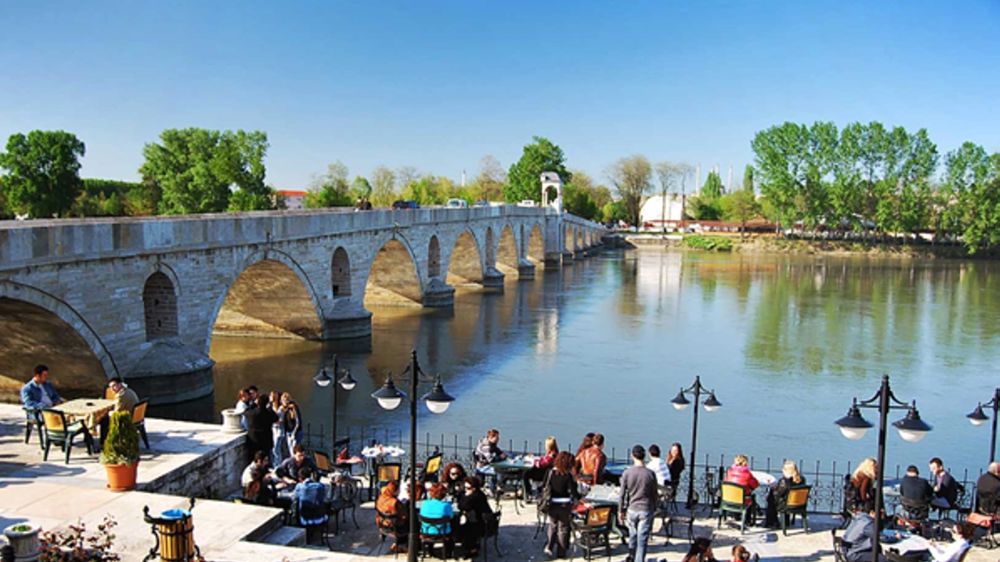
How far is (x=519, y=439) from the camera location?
15.6m

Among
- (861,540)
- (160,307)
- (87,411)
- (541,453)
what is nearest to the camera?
(861,540)

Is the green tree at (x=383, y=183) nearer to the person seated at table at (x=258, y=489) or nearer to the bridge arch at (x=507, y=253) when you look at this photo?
the bridge arch at (x=507, y=253)

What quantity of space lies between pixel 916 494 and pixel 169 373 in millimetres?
13347

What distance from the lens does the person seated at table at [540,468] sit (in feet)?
30.3

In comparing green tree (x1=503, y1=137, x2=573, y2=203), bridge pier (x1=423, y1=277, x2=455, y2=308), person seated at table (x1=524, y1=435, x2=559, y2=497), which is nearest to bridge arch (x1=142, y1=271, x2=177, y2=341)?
person seated at table (x1=524, y1=435, x2=559, y2=497)

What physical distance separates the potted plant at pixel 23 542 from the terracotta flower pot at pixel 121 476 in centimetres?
230

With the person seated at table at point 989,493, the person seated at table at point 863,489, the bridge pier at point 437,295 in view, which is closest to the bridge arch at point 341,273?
the bridge pier at point 437,295

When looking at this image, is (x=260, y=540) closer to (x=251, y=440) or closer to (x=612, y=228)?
(x=251, y=440)

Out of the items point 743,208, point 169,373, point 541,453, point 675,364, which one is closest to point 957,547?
point 541,453

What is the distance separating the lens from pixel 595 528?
7.71 metres

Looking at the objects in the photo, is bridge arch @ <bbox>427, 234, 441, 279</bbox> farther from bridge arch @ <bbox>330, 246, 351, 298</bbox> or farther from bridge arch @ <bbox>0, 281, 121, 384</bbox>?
bridge arch @ <bbox>0, 281, 121, 384</bbox>

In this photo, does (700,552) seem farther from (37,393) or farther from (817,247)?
(817,247)

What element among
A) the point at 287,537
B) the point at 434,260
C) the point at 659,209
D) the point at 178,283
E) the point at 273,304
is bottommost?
the point at 287,537

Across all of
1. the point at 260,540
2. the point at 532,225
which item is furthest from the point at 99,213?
the point at 260,540
